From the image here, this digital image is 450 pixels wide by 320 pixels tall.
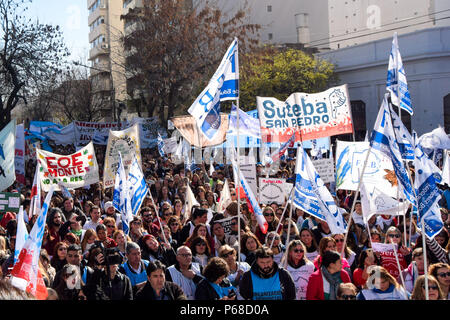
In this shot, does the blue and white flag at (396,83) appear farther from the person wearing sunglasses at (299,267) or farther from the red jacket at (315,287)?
the red jacket at (315,287)

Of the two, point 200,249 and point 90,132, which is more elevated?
point 90,132

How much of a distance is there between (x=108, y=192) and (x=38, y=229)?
363 inches

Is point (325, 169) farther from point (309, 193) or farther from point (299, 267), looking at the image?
point (299, 267)

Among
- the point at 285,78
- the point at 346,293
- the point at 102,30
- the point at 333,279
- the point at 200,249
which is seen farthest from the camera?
the point at 102,30

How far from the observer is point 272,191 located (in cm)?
1149

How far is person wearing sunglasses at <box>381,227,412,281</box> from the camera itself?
7500 mm

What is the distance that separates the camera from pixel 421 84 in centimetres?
3250

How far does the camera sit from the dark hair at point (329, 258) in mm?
6398

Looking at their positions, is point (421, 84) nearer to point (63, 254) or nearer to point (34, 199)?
point (34, 199)

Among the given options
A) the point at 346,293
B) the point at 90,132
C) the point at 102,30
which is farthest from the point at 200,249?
the point at 102,30

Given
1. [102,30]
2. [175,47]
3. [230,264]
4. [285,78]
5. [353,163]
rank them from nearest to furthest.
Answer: [230,264], [353,163], [175,47], [285,78], [102,30]

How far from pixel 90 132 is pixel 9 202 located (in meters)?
19.0
